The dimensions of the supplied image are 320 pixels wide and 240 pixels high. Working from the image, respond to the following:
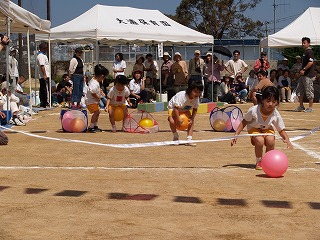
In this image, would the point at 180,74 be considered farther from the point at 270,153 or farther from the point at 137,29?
the point at 270,153

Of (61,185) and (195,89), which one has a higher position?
(195,89)

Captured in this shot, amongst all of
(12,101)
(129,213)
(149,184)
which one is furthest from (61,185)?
(12,101)

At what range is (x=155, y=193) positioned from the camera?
7273 mm

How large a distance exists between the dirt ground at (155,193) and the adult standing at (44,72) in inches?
403

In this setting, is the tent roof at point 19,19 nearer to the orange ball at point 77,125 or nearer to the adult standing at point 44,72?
the adult standing at point 44,72

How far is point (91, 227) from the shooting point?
5.70 meters

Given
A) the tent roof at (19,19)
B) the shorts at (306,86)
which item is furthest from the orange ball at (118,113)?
the shorts at (306,86)

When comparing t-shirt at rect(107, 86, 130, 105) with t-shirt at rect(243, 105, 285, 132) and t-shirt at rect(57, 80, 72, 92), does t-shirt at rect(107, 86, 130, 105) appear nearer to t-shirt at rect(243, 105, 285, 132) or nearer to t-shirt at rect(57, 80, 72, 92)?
t-shirt at rect(243, 105, 285, 132)

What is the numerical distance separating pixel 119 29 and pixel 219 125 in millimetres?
9506

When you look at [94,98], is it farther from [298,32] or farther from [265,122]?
[298,32]

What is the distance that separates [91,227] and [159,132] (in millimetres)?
8923

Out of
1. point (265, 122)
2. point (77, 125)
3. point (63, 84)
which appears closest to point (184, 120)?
point (77, 125)

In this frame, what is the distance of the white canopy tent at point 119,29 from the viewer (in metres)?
22.8

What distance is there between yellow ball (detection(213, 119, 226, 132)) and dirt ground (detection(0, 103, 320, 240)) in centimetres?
251
